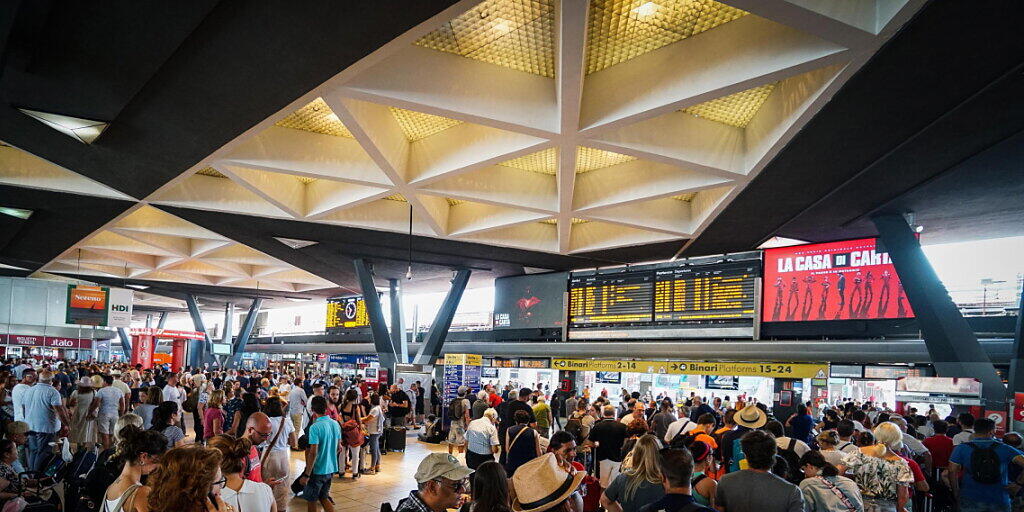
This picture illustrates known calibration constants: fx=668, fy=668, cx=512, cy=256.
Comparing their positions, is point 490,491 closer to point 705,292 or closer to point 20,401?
point 20,401

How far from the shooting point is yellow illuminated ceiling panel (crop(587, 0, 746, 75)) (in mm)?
7074

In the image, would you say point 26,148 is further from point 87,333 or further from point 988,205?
point 87,333

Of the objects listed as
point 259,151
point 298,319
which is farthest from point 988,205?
point 298,319

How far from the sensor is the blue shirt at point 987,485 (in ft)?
21.6

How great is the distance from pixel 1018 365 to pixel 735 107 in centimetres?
672

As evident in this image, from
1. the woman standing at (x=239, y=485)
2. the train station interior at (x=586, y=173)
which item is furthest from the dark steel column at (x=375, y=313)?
the woman standing at (x=239, y=485)

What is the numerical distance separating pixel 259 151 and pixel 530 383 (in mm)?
14413

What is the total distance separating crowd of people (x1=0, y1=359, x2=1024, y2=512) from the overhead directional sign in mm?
3058

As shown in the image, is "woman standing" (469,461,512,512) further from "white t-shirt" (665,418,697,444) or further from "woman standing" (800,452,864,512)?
"white t-shirt" (665,418,697,444)

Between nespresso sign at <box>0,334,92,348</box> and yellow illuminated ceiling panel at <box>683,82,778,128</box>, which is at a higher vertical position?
yellow illuminated ceiling panel at <box>683,82,778,128</box>

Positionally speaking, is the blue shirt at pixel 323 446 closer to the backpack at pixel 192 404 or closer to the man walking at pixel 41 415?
the man walking at pixel 41 415

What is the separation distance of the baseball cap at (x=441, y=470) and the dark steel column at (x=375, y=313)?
16.8m

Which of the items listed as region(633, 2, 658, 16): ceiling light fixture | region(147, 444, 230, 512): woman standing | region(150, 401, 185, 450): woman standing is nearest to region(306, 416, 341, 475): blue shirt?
region(150, 401, 185, 450): woman standing

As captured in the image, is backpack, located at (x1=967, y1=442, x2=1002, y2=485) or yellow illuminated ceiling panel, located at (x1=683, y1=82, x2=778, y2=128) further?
yellow illuminated ceiling panel, located at (x1=683, y1=82, x2=778, y2=128)
